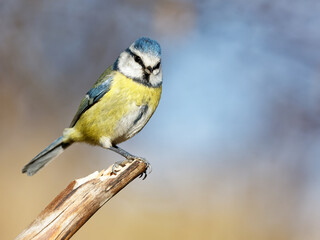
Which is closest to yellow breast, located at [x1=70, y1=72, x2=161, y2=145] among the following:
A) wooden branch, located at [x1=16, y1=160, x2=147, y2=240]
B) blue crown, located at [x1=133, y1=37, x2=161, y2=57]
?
blue crown, located at [x1=133, y1=37, x2=161, y2=57]

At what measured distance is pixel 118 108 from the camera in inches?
75.6

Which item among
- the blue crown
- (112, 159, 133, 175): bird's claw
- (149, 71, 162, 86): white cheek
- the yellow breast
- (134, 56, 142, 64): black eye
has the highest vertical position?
the blue crown

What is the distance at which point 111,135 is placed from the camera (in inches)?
77.7

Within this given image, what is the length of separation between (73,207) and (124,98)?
1.98 ft

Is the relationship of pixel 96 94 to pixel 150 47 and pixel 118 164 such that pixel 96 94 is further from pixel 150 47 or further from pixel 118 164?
pixel 118 164

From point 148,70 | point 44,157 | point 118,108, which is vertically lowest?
point 44,157

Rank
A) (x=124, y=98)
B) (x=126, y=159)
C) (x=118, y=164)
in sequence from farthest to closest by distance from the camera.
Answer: (x=124, y=98) < (x=126, y=159) < (x=118, y=164)

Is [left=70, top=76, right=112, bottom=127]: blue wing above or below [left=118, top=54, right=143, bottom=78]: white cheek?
below

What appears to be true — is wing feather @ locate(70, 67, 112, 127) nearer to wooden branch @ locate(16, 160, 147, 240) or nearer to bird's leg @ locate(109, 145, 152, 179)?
bird's leg @ locate(109, 145, 152, 179)

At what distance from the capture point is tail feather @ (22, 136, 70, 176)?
2055 mm

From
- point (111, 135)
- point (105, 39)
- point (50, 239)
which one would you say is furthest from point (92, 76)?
point (50, 239)

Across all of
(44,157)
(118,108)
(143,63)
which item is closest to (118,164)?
(118,108)

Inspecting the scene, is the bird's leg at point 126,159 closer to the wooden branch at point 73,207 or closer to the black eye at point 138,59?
the wooden branch at point 73,207

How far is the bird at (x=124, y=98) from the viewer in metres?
1.89
